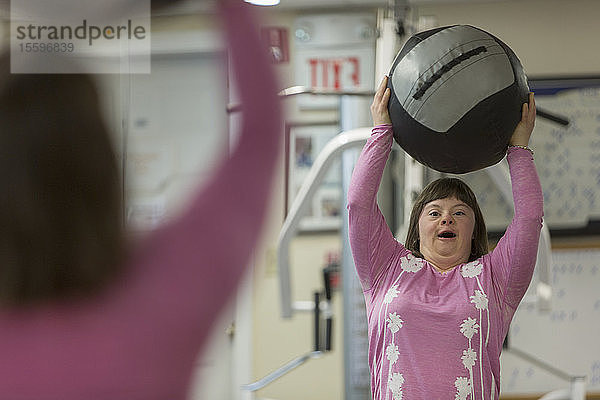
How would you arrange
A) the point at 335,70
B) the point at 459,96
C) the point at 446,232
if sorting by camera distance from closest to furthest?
1. the point at 459,96
2. the point at 446,232
3. the point at 335,70

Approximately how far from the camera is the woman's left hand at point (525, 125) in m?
1.72

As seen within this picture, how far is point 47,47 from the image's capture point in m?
0.29

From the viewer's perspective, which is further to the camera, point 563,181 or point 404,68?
point 563,181

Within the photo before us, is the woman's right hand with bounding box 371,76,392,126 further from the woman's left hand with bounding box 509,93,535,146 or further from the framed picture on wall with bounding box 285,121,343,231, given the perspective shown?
the framed picture on wall with bounding box 285,121,343,231

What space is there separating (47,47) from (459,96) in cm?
140

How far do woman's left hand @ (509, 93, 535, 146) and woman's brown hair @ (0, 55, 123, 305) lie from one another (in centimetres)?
153

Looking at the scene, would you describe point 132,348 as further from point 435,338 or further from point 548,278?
point 548,278

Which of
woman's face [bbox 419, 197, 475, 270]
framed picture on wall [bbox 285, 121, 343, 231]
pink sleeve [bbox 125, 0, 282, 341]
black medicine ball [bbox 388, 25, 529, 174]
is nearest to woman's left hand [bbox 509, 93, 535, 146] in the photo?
black medicine ball [bbox 388, 25, 529, 174]

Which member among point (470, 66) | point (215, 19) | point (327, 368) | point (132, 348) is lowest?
point (327, 368)

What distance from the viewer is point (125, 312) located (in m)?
0.29

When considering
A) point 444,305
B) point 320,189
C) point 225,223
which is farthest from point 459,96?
point 320,189

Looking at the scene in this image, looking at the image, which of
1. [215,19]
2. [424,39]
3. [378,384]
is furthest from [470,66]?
[215,19]

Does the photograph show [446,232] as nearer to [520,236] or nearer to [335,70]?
[520,236]

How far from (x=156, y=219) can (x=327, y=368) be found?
15.0 ft
